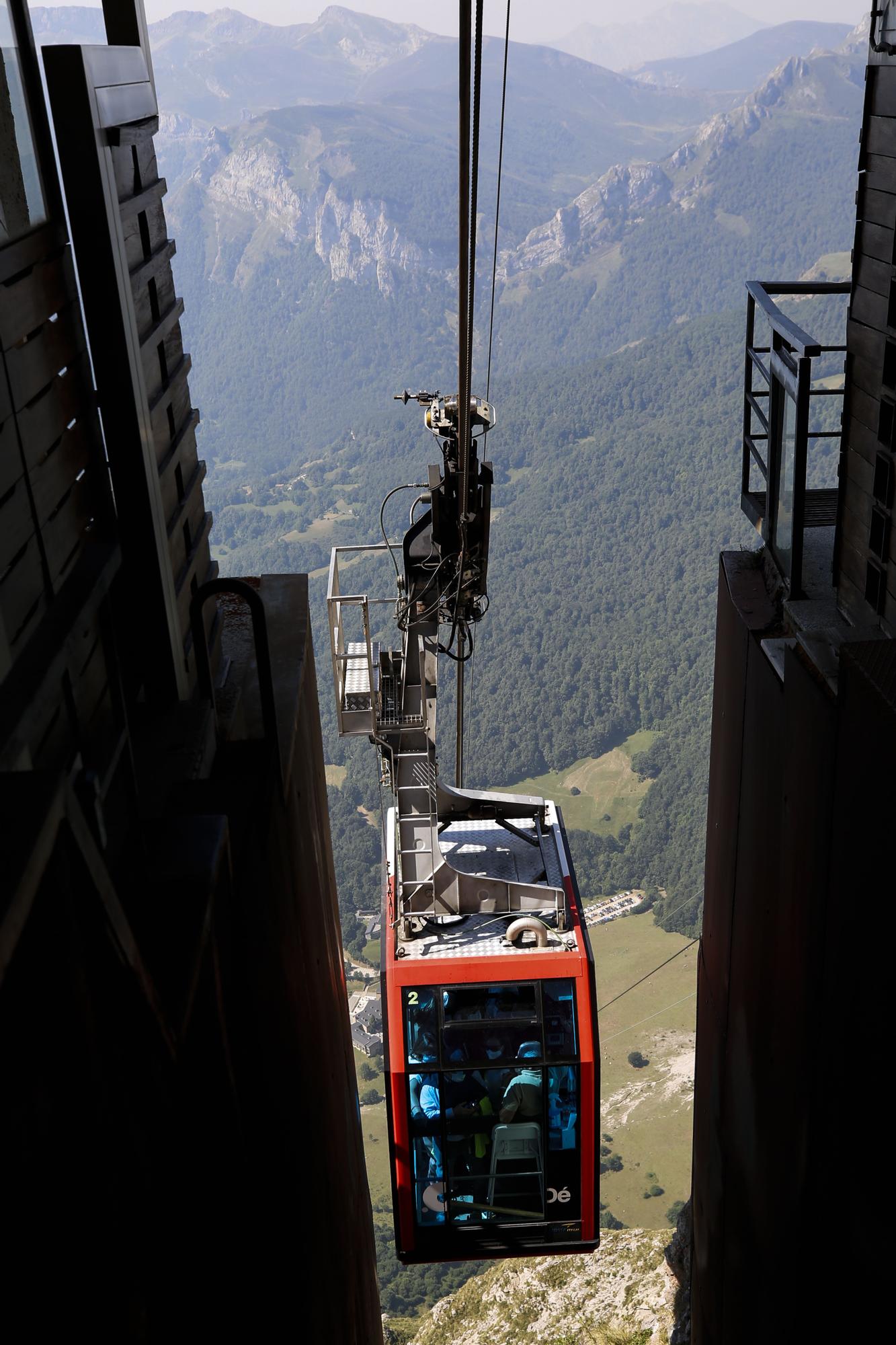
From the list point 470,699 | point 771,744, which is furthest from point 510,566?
point 771,744

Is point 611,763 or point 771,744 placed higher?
point 771,744

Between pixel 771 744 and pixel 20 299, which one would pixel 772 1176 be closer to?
pixel 771 744

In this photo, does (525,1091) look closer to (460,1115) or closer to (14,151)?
(460,1115)

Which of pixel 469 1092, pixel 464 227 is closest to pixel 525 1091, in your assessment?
pixel 469 1092

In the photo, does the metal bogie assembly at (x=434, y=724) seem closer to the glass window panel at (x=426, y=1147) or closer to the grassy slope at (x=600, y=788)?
the glass window panel at (x=426, y=1147)

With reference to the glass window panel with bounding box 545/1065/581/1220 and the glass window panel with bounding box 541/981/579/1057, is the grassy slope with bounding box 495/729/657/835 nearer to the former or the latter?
the glass window panel with bounding box 545/1065/581/1220

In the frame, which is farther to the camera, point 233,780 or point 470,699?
point 470,699

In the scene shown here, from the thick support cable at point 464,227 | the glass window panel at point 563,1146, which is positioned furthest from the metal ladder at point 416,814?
the thick support cable at point 464,227
